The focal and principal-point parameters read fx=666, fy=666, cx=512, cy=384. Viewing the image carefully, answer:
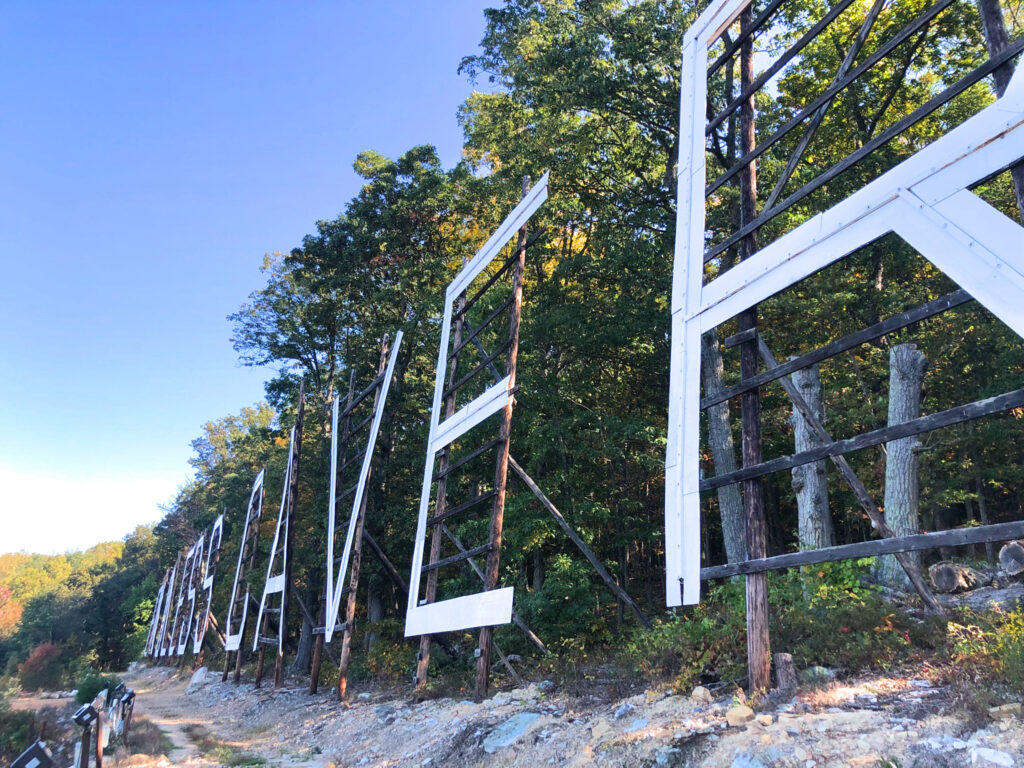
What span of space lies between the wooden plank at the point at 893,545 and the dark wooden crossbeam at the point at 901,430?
0.64 meters

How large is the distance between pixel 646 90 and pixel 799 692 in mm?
10792

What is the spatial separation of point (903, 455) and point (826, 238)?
482 centimetres

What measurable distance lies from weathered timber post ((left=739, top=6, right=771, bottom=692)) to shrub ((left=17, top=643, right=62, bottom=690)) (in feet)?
82.9

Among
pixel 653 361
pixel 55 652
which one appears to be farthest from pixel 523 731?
pixel 55 652

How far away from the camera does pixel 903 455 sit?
8.41 metres

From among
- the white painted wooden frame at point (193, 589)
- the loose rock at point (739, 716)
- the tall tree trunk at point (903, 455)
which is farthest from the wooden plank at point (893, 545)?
the white painted wooden frame at point (193, 589)

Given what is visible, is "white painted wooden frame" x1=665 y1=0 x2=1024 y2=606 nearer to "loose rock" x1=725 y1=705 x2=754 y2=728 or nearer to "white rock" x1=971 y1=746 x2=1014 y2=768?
"loose rock" x1=725 y1=705 x2=754 y2=728

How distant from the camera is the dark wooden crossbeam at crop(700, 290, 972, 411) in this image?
4188 millimetres

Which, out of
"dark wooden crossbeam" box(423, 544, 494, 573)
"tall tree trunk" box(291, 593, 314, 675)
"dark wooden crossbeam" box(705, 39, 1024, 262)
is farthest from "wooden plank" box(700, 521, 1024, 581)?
"tall tree trunk" box(291, 593, 314, 675)

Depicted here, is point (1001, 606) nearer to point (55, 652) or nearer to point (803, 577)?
point (803, 577)

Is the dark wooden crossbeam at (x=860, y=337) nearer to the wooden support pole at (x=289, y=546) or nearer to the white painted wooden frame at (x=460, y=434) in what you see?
the white painted wooden frame at (x=460, y=434)

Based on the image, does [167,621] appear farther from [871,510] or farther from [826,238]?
[826,238]

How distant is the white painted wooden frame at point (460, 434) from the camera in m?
8.04

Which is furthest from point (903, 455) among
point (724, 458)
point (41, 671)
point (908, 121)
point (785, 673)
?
point (41, 671)
